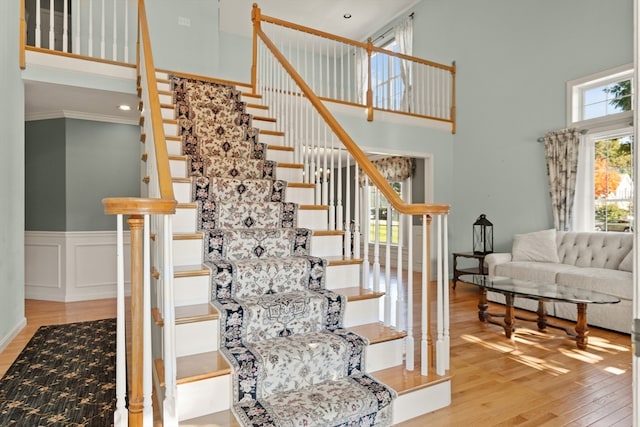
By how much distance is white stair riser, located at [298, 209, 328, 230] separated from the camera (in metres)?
3.11

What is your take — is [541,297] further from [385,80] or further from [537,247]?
[385,80]

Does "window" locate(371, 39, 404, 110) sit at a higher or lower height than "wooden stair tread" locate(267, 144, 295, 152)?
higher

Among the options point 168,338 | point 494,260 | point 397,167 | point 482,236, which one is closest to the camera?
point 168,338

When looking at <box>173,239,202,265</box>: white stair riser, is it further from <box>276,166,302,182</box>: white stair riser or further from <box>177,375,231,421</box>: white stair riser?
<box>276,166,302,182</box>: white stair riser

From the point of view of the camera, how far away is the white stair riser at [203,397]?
5.69 feet

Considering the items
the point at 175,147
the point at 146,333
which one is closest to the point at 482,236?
the point at 175,147

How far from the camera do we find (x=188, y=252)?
249 centimetres

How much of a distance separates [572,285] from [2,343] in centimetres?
508

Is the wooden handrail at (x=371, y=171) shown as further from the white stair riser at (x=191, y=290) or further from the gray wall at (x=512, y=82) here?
the gray wall at (x=512, y=82)

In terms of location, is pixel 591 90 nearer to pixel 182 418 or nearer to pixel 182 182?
pixel 182 182

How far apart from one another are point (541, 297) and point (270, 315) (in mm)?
2243

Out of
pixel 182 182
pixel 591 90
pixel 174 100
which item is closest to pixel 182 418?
pixel 182 182

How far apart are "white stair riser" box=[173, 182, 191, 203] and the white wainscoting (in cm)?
237

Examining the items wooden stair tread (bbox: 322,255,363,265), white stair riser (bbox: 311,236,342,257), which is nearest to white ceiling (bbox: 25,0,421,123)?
white stair riser (bbox: 311,236,342,257)
